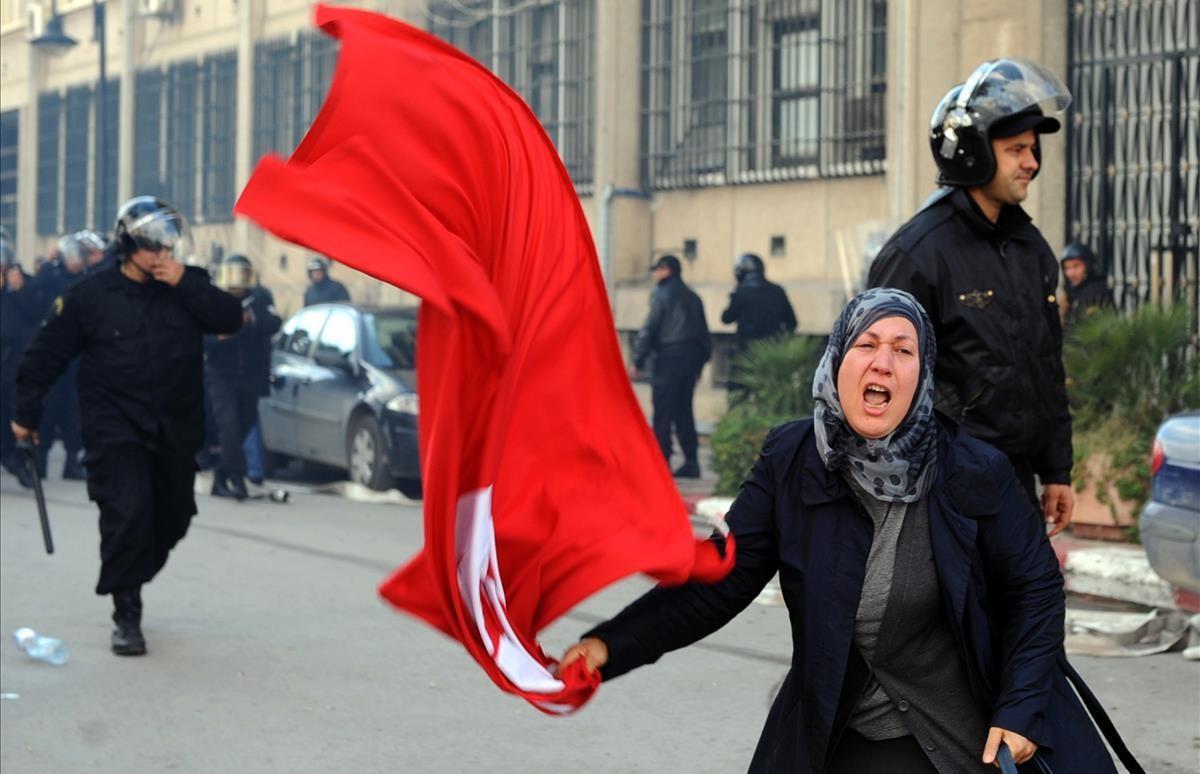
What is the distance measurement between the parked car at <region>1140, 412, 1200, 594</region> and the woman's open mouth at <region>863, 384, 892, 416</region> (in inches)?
183

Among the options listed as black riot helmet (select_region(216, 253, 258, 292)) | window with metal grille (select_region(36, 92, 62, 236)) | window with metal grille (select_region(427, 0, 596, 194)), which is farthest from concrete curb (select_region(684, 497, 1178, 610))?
window with metal grille (select_region(36, 92, 62, 236))

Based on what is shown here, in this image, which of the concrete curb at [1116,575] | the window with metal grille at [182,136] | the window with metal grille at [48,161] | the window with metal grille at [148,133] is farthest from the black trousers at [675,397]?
the window with metal grille at [48,161]

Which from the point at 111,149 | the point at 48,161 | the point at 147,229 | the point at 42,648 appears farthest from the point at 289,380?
the point at 48,161

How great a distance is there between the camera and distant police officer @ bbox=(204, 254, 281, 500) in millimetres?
14633

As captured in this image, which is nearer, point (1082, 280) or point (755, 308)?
point (1082, 280)

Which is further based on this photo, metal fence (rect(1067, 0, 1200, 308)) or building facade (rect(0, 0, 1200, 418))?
building facade (rect(0, 0, 1200, 418))

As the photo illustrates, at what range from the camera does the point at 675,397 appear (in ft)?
54.4

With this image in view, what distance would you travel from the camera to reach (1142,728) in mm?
6594

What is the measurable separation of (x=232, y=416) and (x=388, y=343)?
1397 millimetres

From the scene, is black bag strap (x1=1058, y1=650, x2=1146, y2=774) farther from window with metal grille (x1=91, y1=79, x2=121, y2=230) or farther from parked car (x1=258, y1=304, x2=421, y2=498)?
window with metal grille (x1=91, y1=79, x2=121, y2=230)

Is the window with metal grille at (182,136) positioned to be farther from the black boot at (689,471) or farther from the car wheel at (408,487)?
the car wheel at (408,487)

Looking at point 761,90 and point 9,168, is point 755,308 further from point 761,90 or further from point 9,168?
point 9,168

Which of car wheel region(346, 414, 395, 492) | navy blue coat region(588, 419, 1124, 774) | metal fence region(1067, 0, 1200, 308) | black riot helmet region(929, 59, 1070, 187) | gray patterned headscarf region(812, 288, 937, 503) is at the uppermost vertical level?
metal fence region(1067, 0, 1200, 308)

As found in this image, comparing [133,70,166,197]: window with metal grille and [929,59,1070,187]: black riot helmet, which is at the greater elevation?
[133,70,166,197]: window with metal grille
